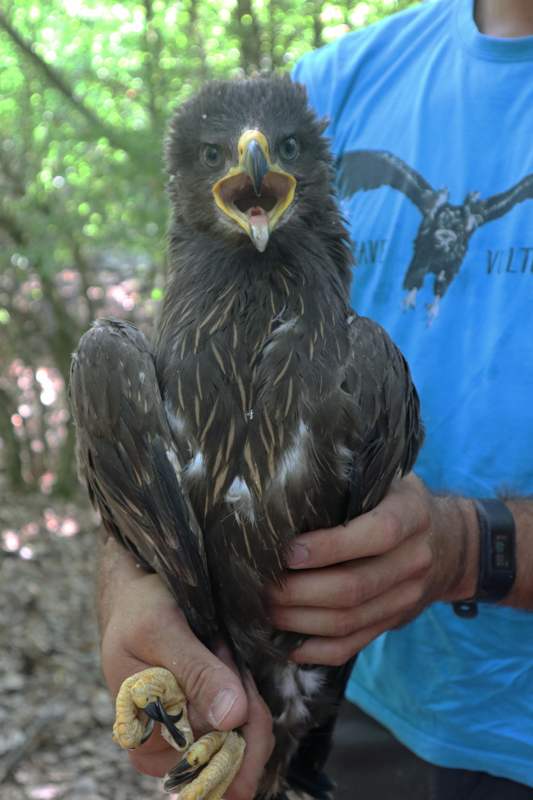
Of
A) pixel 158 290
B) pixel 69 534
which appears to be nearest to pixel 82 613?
pixel 69 534

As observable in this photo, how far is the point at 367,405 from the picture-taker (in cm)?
208

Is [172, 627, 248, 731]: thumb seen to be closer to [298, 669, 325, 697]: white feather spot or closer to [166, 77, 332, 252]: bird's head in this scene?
[298, 669, 325, 697]: white feather spot

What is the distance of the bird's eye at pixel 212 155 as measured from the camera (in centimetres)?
233

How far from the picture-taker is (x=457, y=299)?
2.36 metres

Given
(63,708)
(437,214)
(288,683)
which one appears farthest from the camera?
Answer: (63,708)

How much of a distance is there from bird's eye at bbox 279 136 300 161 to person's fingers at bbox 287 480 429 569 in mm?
1015

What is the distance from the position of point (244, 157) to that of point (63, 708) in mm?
3828

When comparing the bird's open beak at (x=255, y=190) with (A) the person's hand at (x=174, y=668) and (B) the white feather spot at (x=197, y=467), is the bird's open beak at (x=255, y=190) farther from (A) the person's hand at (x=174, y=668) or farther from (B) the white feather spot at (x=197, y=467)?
(A) the person's hand at (x=174, y=668)

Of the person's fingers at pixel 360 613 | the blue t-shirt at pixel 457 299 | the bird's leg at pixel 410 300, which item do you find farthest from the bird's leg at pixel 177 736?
the bird's leg at pixel 410 300

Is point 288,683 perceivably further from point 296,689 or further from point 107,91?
point 107,91

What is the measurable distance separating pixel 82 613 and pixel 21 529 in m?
1.20

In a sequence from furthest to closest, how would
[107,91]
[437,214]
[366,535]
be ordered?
[107,91] → [437,214] → [366,535]

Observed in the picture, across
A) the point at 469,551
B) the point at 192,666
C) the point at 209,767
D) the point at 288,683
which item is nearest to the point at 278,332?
the point at 469,551

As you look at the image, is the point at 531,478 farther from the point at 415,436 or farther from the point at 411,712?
the point at 411,712
